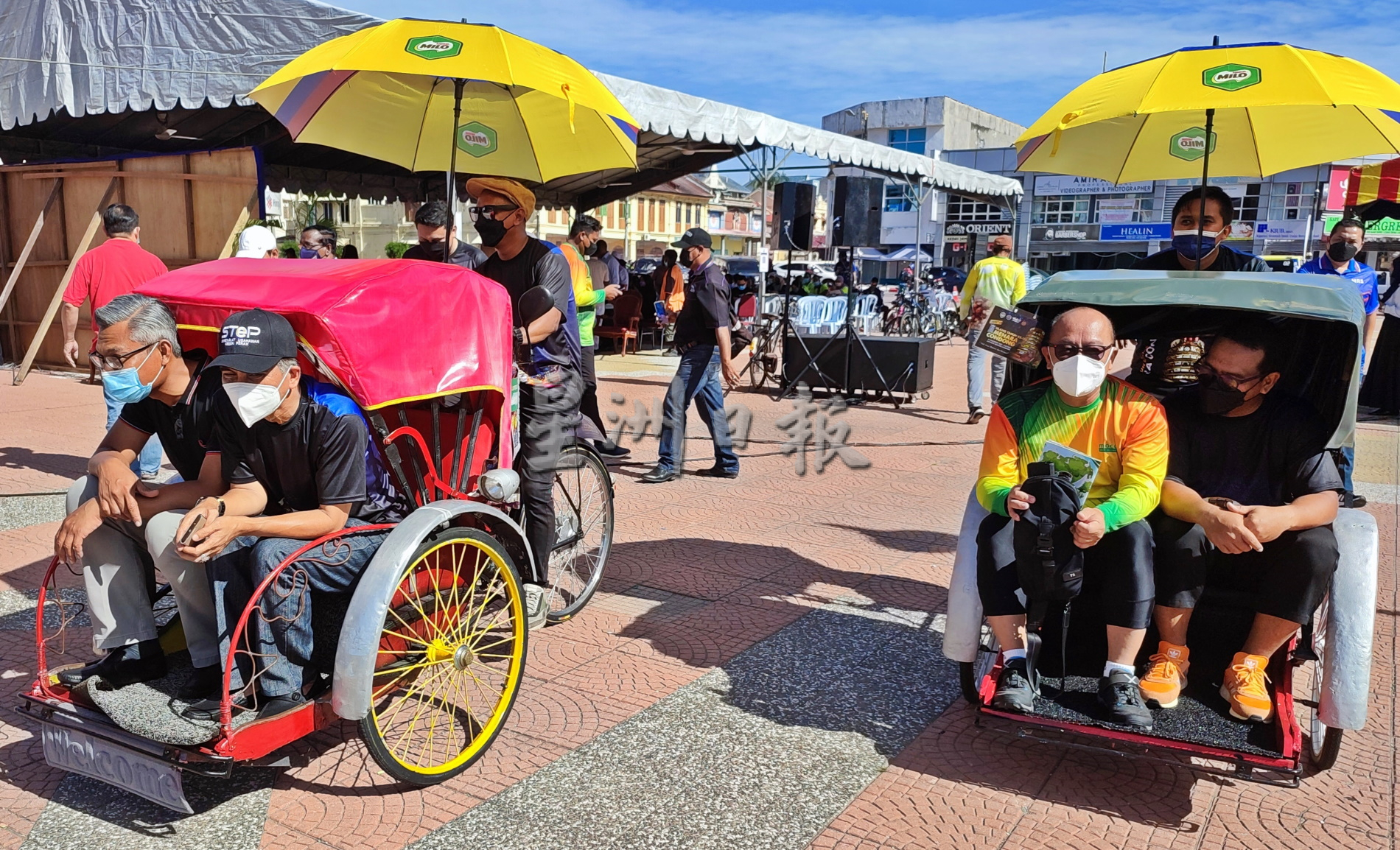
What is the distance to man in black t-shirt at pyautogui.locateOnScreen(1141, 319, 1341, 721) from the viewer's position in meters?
3.07

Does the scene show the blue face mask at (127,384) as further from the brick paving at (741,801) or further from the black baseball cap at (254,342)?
the brick paving at (741,801)

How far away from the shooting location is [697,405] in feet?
24.5

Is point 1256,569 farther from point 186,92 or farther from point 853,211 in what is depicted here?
point 853,211

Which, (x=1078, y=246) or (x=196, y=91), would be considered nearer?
(x=196, y=91)

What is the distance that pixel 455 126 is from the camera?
4598 millimetres

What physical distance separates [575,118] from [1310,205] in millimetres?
49573

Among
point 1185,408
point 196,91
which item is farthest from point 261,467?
point 196,91

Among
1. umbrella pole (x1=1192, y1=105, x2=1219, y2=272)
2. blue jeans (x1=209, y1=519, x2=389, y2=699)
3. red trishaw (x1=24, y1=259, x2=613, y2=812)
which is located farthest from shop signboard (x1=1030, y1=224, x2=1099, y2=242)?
blue jeans (x1=209, y1=519, x2=389, y2=699)

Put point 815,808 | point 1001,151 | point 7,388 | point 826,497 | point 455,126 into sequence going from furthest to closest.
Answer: point 1001,151, point 7,388, point 826,497, point 455,126, point 815,808

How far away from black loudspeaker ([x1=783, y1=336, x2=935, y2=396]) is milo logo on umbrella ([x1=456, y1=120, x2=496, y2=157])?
281 inches

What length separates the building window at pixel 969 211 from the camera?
52.0m

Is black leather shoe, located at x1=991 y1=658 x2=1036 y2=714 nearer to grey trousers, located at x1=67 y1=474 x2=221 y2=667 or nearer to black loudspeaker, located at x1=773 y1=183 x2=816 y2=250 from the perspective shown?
grey trousers, located at x1=67 y1=474 x2=221 y2=667

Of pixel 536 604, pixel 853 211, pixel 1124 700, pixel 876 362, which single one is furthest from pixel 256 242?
pixel 853 211

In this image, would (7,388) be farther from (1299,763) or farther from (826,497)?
(1299,763)
